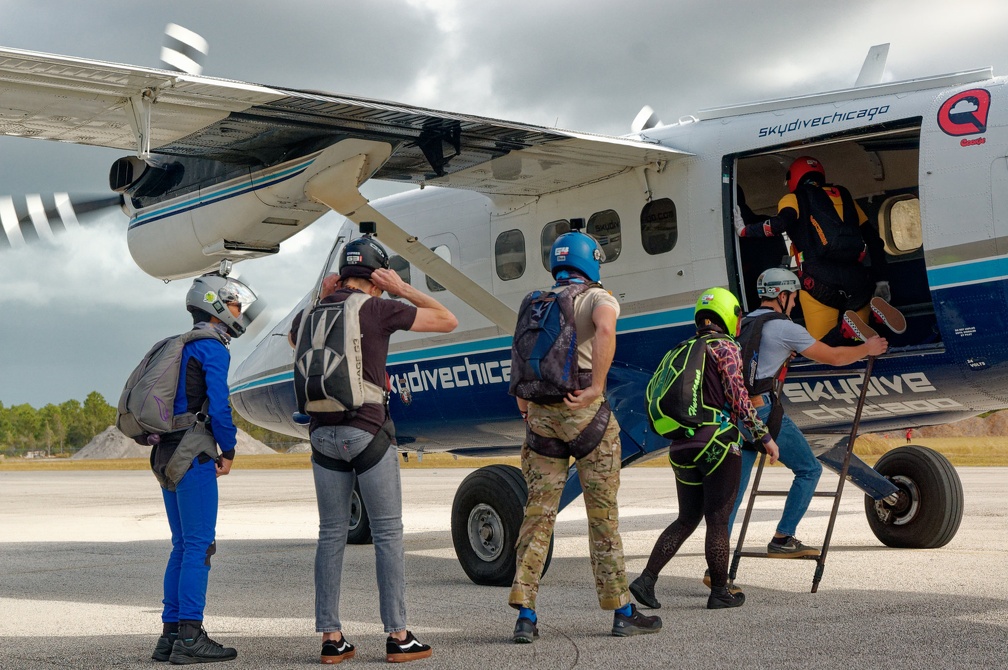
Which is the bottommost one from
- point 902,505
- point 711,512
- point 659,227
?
point 902,505

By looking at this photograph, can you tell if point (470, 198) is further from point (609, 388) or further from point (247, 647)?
point (247, 647)

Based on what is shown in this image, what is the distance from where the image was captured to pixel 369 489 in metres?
5.55

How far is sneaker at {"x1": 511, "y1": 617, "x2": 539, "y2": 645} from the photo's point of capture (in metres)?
5.89

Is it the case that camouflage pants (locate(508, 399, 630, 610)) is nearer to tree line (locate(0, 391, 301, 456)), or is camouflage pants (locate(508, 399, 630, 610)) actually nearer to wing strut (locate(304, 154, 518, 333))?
wing strut (locate(304, 154, 518, 333))

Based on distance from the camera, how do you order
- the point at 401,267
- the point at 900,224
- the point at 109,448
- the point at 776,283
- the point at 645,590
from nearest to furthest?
the point at 645,590 → the point at 776,283 → the point at 900,224 → the point at 401,267 → the point at 109,448

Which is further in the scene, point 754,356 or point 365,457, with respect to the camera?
point 754,356

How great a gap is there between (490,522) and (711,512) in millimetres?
2734

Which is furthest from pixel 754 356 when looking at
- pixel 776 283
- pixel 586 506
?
pixel 586 506

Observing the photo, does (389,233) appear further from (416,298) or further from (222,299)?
(416,298)

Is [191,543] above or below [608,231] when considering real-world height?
below

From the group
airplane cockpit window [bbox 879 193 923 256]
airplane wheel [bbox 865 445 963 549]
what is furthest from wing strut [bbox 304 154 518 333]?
airplane wheel [bbox 865 445 963 549]

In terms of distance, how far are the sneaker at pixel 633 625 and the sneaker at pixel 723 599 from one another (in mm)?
959

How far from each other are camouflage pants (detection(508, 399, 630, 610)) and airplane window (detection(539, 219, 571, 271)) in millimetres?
4038

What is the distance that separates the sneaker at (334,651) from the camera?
550cm
